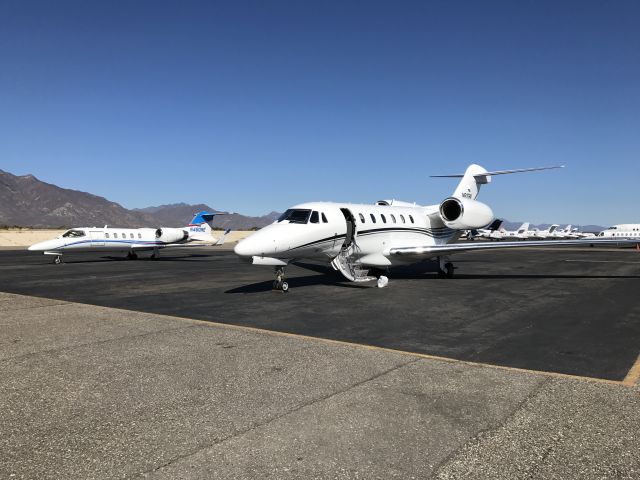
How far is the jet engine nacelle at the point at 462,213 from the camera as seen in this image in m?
19.6

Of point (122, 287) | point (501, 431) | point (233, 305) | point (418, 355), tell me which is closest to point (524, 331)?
point (418, 355)

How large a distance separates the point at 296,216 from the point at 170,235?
2269 centimetres

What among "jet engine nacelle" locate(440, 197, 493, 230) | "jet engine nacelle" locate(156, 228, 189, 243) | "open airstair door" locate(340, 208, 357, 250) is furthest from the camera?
"jet engine nacelle" locate(156, 228, 189, 243)

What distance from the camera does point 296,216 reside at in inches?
573

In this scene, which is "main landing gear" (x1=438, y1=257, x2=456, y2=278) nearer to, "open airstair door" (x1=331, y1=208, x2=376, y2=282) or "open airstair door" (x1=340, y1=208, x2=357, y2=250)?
"open airstair door" (x1=331, y1=208, x2=376, y2=282)

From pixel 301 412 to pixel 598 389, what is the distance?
3.57 metres

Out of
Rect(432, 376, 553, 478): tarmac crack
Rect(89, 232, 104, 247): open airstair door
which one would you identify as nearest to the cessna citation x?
Rect(432, 376, 553, 478): tarmac crack

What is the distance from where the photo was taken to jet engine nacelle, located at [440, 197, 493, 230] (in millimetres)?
19625

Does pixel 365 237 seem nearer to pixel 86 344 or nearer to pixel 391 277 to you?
pixel 391 277

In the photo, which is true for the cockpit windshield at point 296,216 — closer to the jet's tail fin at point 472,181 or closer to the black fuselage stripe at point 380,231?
the black fuselage stripe at point 380,231

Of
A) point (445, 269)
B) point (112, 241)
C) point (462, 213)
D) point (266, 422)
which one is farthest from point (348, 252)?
point (112, 241)

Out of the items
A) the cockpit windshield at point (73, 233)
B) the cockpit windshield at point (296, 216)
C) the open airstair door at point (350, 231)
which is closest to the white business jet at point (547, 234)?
the cockpit windshield at point (73, 233)

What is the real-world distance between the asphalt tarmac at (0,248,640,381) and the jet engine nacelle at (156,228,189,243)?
14.3 meters

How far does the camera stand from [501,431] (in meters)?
4.38
